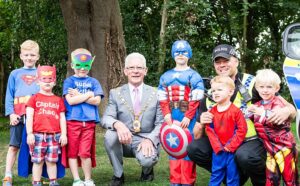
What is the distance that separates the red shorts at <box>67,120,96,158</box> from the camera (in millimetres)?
5391

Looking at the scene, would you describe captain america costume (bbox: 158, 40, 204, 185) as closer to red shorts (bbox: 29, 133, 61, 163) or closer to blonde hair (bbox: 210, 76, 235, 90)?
blonde hair (bbox: 210, 76, 235, 90)

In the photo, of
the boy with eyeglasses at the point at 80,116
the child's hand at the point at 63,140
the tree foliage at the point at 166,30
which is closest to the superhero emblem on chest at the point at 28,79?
the boy with eyeglasses at the point at 80,116

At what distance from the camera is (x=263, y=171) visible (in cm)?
489

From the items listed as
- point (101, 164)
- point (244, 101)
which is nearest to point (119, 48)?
point (101, 164)

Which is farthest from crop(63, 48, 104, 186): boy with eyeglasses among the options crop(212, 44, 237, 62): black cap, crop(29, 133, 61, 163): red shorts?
crop(212, 44, 237, 62): black cap

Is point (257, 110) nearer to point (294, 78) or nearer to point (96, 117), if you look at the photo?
point (294, 78)

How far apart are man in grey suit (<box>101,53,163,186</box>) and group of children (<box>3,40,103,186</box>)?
9.8 inches

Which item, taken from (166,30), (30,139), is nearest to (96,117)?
(30,139)

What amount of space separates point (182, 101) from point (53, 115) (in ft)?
4.69

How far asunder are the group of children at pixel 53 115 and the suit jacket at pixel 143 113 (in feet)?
0.80

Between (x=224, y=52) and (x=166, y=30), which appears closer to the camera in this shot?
(x=224, y=52)

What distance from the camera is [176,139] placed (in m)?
5.17

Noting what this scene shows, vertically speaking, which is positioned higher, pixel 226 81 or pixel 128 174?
pixel 226 81

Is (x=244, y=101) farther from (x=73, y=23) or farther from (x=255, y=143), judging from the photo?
(x=73, y=23)
